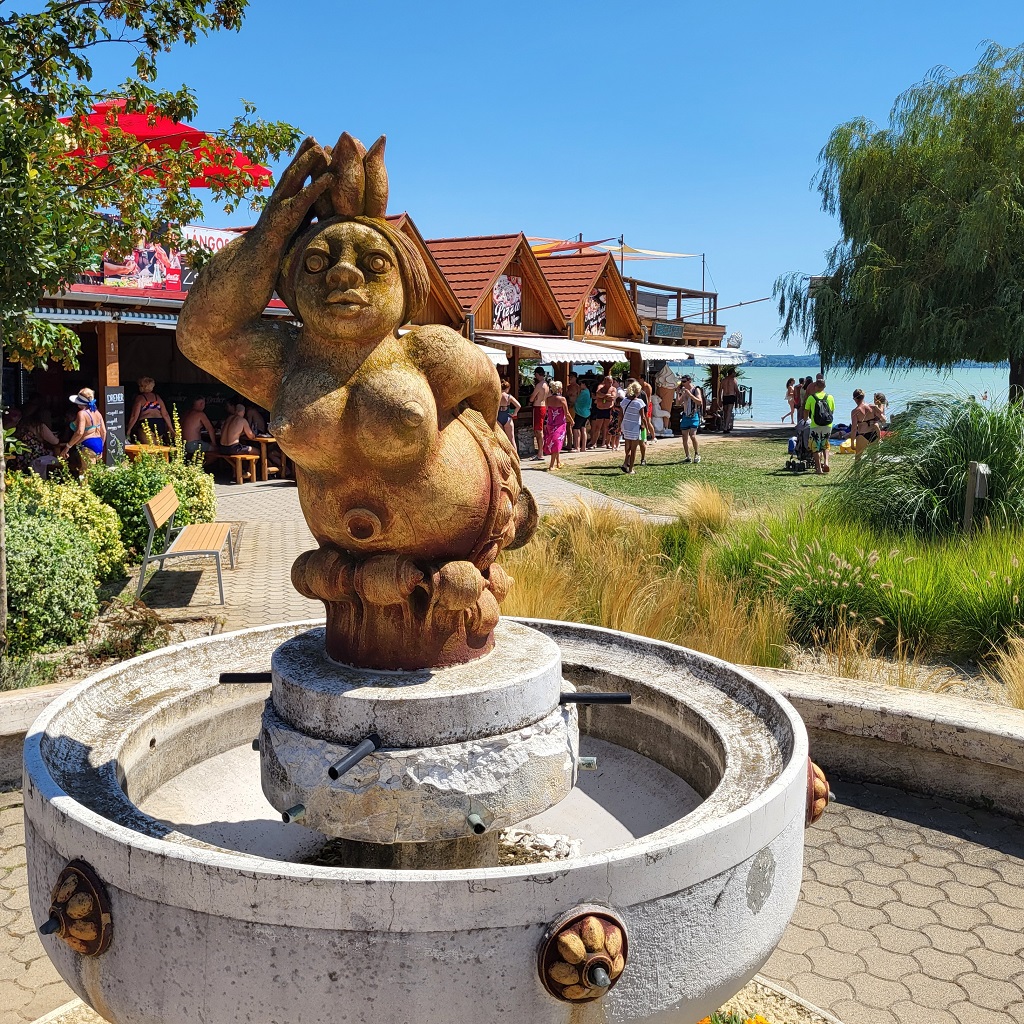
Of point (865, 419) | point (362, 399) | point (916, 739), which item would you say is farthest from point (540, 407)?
point (362, 399)

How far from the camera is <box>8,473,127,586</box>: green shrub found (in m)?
7.94

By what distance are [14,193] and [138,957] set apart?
4752 mm

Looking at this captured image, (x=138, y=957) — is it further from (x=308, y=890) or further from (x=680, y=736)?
(x=680, y=736)

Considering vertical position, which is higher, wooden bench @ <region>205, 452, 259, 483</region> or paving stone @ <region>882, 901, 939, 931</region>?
wooden bench @ <region>205, 452, 259, 483</region>

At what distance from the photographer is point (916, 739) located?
4617 millimetres

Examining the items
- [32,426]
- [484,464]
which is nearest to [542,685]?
[484,464]


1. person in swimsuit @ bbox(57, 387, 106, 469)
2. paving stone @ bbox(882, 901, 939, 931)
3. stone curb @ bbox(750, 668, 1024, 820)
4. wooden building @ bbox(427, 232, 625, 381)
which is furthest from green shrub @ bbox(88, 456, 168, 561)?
wooden building @ bbox(427, 232, 625, 381)

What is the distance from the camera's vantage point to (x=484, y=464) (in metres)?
3.05

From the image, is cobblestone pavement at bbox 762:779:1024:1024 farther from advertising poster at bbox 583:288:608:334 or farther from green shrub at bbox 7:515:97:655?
advertising poster at bbox 583:288:608:334

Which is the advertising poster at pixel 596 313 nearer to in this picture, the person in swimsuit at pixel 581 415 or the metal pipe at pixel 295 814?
the person in swimsuit at pixel 581 415

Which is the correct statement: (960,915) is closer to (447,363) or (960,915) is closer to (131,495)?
(447,363)

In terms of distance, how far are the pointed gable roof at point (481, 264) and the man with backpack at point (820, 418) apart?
7503 mm

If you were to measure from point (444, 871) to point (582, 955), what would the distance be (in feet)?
1.20

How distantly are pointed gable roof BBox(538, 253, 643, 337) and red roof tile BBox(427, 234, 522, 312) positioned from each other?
9.62 ft
